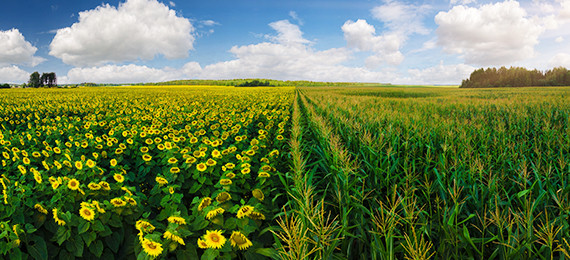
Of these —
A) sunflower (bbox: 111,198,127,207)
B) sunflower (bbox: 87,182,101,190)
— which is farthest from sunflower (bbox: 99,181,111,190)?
sunflower (bbox: 111,198,127,207)

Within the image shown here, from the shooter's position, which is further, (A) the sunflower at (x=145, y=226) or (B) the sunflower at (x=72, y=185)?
(B) the sunflower at (x=72, y=185)

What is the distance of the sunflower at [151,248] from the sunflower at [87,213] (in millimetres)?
639

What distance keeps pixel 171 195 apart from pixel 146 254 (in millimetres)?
949

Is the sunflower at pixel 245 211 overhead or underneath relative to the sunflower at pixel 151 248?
overhead

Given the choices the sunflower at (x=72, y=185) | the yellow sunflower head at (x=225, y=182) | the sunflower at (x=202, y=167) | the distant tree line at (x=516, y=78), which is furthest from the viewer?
the distant tree line at (x=516, y=78)

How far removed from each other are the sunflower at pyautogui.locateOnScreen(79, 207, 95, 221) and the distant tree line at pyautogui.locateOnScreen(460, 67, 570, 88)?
82.5m

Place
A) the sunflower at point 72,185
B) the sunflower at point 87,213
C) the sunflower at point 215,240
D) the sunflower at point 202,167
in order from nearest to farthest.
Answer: the sunflower at point 215,240 < the sunflower at point 87,213 < the sunflower at point 72,185 < the sunflower at point 202,167

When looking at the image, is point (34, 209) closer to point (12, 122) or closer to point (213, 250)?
point (213, 250)

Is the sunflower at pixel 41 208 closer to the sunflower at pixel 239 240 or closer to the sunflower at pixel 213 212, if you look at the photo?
the sunflower at pixel 213 212

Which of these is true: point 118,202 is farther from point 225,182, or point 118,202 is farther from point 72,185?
point 225,182

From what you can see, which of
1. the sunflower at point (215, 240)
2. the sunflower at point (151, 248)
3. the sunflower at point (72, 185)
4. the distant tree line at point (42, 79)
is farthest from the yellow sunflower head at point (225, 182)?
the distant tree line at point (42, 79)

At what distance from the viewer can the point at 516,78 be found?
6638 centimetres

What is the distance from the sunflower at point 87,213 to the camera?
6.64 feet

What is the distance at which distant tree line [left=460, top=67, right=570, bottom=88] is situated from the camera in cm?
5912
